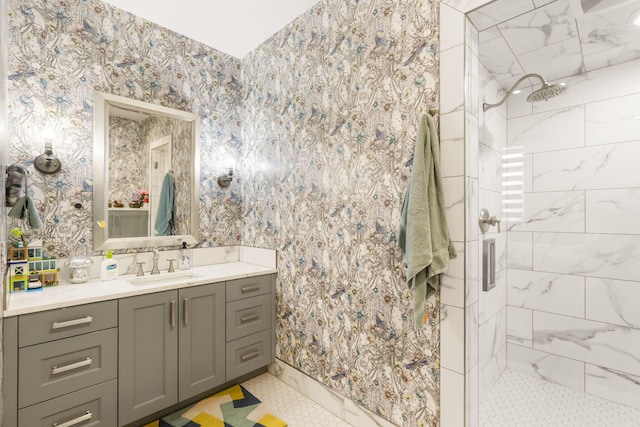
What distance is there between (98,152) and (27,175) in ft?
1.27

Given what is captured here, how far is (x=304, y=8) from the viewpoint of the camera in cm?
221

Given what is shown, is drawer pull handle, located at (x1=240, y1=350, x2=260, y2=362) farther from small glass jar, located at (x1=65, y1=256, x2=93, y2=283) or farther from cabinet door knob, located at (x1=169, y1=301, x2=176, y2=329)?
small glass jar, located at (x1=65, y1=256, x2=93, y2=283)

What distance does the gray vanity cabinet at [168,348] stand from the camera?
1.73m

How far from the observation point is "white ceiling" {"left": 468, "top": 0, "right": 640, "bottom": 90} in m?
1.50

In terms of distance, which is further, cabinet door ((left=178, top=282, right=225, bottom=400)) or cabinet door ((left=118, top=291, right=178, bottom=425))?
cabinet door ((left=178, top=282, right=225, bottom=400))

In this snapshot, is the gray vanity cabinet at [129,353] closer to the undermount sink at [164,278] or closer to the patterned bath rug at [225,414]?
the patterned bath rug at [225,414]

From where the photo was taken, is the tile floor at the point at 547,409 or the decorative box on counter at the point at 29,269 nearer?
the decorative box on counter at the point at 29,269

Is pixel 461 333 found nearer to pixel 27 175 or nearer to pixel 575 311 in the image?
pixel 575 311

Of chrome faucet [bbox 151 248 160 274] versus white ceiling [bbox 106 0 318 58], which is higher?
white ceiling [bbox 106 0 318 58]

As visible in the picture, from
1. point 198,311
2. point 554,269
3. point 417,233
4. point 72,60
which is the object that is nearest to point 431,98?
point 417,233

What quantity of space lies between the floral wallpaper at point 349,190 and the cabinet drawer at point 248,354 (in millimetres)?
115

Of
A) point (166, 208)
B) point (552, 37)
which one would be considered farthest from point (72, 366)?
point (552, 37)

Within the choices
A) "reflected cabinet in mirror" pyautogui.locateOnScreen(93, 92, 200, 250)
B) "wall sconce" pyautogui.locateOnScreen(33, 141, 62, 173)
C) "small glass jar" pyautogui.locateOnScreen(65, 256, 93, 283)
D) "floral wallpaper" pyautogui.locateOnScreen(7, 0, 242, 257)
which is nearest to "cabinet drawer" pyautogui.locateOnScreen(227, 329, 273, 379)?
"reflected cabinet in mirror" pyautogui.locateOnScreen(93, 92, 200, 250)

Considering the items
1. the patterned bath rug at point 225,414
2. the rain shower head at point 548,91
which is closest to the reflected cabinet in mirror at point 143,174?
the patterned bath rug at point 225,414
